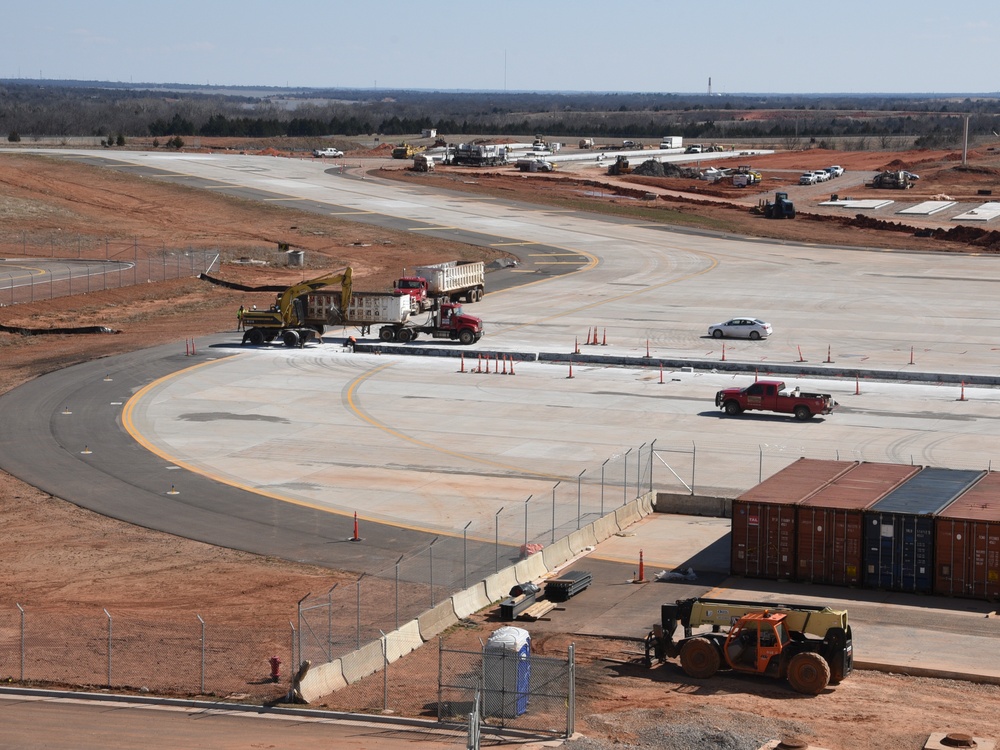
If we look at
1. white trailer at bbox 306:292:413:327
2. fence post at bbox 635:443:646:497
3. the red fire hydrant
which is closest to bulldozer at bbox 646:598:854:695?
the red fire hydrant

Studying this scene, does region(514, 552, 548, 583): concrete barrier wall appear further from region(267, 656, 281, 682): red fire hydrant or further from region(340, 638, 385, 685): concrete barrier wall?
region(267, 656, 281, 682): red fire hydrant

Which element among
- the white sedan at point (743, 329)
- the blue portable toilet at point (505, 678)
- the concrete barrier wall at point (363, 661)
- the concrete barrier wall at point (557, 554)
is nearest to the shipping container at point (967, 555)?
the concrete barrier wall at point (557, 554)

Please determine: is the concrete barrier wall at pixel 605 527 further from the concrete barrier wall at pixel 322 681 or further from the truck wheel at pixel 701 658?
the concrete barrier wall at pixel 322 681

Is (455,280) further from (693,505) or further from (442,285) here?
(693,505)

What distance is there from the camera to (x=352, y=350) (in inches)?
2761

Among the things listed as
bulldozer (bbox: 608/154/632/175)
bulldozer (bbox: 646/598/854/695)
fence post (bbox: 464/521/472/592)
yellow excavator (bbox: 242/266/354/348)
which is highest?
bulldozer (bbox: 608/154/632/175)

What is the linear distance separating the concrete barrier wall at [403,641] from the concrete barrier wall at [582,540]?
8268 millimetres

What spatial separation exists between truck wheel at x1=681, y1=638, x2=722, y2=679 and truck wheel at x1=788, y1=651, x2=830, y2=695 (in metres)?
1.63

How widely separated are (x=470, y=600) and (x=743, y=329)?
138ft

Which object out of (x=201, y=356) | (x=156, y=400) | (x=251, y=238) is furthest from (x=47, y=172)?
(x=156, y=400)

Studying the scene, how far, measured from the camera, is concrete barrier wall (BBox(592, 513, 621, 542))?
1553 inches

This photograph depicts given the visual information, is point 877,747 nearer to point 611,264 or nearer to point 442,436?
point 442,436

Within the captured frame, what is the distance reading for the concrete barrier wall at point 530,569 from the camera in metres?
35.6

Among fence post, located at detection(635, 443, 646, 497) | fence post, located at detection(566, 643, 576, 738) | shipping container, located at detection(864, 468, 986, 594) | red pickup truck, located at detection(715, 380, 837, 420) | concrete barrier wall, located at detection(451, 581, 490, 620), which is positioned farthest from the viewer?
red pickup truck, located at detection(715, 380, 837, 420)
